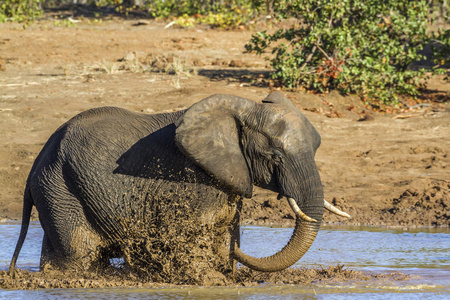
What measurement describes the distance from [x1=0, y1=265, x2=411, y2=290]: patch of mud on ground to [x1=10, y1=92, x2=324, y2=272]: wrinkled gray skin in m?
0.15

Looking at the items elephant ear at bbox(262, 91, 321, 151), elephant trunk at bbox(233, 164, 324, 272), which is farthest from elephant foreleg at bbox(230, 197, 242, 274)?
elephant ear at bbox(262, 91, 321, 151)

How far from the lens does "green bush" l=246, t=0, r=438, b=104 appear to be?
14.0m

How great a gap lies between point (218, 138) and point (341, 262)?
2582 millimetres

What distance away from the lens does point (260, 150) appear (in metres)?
5.41

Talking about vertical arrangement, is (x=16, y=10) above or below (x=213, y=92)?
below

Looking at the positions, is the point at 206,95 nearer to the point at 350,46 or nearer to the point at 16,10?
the point at 350,46

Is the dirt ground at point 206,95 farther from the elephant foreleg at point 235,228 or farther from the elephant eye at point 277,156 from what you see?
the elephant eye at point 277,156

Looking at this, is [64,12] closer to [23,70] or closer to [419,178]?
[23,70]

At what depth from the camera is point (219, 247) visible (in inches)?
230

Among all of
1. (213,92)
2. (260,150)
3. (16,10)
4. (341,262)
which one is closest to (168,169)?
(260,150)

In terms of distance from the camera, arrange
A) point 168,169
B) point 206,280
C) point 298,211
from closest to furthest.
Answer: point 298,211, point 168,169, point 206,280

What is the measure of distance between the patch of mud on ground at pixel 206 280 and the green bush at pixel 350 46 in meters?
7.75

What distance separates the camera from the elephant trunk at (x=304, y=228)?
17.4ft

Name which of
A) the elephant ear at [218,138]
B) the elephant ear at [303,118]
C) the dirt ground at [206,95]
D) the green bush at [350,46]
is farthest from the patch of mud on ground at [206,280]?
the green bush at [350,46]
